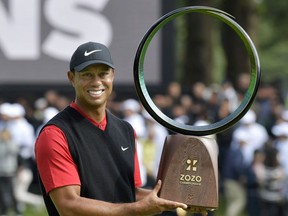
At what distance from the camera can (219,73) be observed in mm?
54406

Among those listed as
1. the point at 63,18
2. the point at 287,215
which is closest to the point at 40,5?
the point at 63,18

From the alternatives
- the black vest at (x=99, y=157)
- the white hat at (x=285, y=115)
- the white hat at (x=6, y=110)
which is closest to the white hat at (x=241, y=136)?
the white hat at (x=285, y=115)

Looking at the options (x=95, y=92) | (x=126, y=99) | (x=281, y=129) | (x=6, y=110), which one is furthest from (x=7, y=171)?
(x=95, y=92)

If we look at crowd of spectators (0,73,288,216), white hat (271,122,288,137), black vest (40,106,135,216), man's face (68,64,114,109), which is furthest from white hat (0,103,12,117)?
man's face (68,64,114,109)

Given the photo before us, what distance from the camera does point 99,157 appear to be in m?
6.34

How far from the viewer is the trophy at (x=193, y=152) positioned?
19.8 feet

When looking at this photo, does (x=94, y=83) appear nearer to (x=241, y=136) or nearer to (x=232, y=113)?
(x=232, y=113)

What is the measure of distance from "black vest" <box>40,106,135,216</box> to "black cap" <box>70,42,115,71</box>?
0.33m

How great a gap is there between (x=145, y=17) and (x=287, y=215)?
5.07 meters

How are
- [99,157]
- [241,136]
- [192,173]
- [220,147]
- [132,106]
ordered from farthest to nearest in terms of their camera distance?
[132,106] → [220,147] → [241,136] → [99,157] → [192,173]

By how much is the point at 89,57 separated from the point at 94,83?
15 cm

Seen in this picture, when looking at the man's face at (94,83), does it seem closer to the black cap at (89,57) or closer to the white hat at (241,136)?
the black cap at (89,57)

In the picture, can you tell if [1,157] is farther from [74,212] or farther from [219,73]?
[219,73]

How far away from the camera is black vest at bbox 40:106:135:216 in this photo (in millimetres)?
6262
